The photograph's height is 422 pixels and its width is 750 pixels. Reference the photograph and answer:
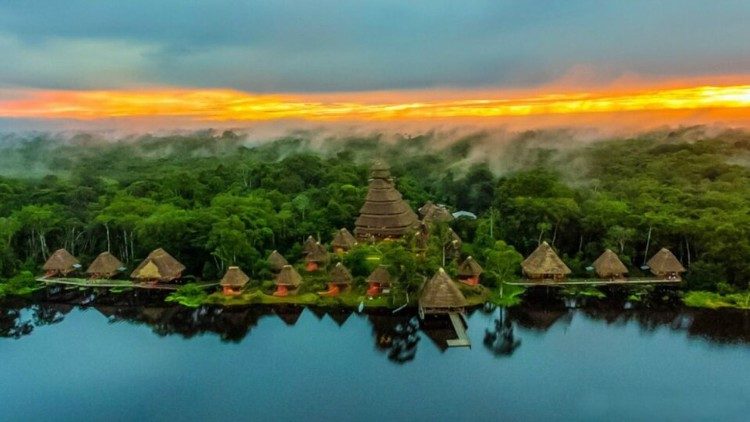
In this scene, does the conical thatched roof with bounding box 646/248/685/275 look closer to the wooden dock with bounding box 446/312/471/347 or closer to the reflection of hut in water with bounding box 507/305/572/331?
the reflection of hut in water with bounding box 507/305/572/331

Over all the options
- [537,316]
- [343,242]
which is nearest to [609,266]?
[537,316]

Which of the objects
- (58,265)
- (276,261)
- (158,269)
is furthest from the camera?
(58,265)

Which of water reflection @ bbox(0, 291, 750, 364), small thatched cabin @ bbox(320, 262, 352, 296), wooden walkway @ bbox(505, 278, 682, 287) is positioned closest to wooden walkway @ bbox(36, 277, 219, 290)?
water reflection @ bbox(0, 291, 750, 364)

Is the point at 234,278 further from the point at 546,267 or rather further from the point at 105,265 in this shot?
the point at 546,267

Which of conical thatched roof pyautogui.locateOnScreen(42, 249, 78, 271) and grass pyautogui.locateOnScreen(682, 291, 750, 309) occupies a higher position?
conical thatched roof pyautogui.locateOnScreen(42, 249, 78, 271)

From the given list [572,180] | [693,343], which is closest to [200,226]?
[693,343]

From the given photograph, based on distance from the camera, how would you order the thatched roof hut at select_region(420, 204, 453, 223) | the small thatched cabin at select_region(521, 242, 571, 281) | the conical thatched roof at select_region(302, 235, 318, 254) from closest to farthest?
the small thatched cabin at select_region(521, 242, 571, 281) < the conical thatched roof at select_region(302, 235, 318, 254) < the thatched roof hut at select_region(420, 204, 453, 223)

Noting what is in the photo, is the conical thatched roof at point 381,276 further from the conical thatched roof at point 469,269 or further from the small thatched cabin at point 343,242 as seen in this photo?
the small thatched cabin at point 343,242
